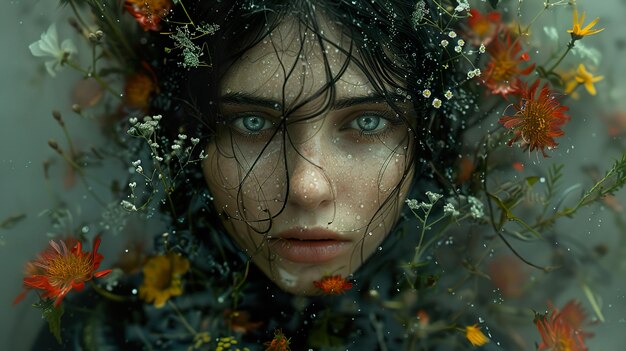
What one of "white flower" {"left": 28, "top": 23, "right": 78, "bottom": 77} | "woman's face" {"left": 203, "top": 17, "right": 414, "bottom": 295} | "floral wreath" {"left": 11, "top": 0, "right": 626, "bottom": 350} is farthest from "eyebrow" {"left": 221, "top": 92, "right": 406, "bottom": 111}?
"white flower" {"left": 28, "top": 23, "right": 78, "bottom": 77}

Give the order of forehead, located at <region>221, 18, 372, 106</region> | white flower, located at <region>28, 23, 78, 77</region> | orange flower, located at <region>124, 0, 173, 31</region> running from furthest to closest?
white flower, located at <region>28, 23, 78, 77</region> < orange flower, located at <region>124, 0, 173, 31</region> < forehead, located at <region>221, 18, 372, 106</region>

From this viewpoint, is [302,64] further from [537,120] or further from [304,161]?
[537,120]

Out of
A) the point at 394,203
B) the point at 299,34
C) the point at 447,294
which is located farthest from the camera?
the point at 447,294

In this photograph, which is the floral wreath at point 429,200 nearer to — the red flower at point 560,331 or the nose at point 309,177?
the red flower at point 560,331

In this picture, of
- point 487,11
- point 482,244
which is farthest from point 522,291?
point 487,11

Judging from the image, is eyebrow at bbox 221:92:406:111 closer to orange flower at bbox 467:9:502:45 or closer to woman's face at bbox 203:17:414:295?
woman's face at bbox 203:17:414:295

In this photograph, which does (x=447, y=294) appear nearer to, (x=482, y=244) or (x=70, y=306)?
(x=482, y=244)

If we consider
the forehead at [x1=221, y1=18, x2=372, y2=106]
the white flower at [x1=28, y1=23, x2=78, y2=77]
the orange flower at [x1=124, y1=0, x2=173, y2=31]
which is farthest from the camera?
the white flower at [x1=28, y1=23, x2=78, y2=77]
